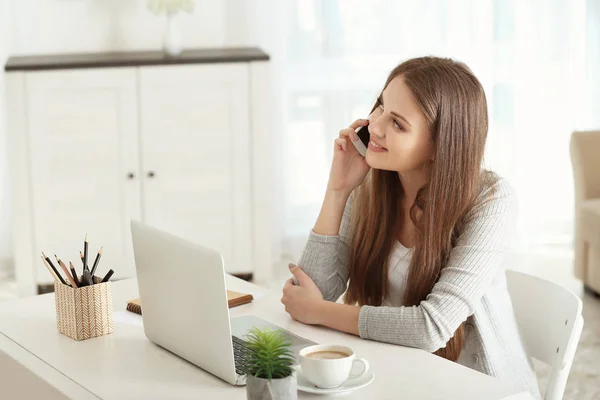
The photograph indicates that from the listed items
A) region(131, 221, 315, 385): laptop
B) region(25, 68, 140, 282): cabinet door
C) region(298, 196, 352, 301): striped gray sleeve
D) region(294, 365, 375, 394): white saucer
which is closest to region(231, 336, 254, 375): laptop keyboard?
region(131, 221, 315, 385): laptop

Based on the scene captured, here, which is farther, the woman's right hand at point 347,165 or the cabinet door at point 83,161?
the cabinet door at point 83,161

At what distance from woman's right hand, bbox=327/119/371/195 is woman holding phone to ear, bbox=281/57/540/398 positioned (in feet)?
0.32

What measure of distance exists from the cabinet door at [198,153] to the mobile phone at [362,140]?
1.97 meters

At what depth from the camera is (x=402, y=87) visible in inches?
78.7

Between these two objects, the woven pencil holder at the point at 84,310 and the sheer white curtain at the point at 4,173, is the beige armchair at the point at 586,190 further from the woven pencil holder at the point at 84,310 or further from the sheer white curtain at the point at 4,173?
the woven pencil holder at the point at 84,310

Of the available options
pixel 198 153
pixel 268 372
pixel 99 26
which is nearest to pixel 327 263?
pixel 268 372

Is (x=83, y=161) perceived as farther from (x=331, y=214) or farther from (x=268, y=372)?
(x=268, y=372)

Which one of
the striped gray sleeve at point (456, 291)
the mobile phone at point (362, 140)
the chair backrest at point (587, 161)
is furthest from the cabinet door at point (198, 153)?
the striped gray sleeve at point (456, 291)

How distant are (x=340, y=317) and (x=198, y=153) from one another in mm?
2387

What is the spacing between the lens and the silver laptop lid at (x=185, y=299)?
1622 millimetres

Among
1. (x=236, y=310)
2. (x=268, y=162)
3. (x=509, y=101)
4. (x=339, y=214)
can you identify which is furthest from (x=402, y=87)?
(x=509, y=101)

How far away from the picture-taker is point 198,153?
13.7ft

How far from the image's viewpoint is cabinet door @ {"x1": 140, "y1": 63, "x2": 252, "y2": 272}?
410 cm

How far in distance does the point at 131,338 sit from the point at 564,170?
12.1 feet
